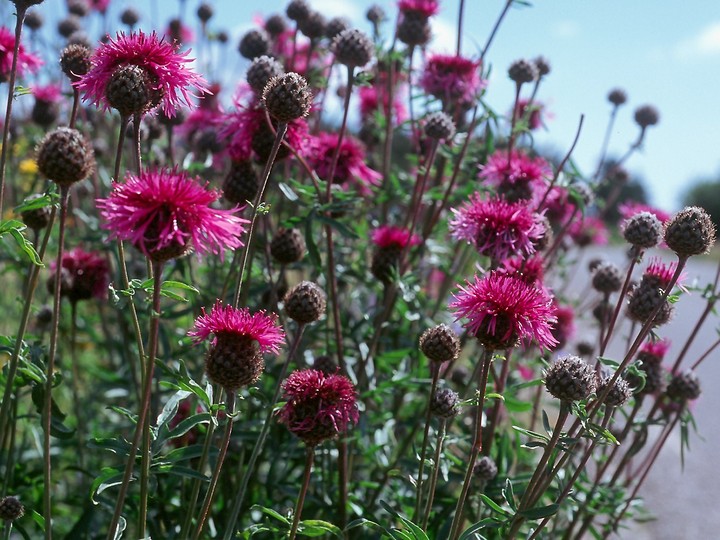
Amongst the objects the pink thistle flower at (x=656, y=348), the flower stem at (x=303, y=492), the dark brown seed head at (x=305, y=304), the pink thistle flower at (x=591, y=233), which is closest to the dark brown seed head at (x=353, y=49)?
the dark brown seed head at (x=305, y=304)

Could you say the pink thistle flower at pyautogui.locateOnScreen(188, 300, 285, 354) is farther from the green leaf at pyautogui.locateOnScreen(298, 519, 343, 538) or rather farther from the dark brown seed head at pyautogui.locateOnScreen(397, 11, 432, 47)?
the dark brown seed head at pyautogui.locateOnScreen(397, 11, 432, 47)

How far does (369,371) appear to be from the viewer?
3549 millimetres

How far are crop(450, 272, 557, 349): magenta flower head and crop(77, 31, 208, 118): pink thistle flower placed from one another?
104 cm

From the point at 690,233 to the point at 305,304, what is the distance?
1.21 m

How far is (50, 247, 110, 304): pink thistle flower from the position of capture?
11.2 ft

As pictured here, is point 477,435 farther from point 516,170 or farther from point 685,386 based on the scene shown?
point 516,170

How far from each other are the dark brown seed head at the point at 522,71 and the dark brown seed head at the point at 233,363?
7.42ft

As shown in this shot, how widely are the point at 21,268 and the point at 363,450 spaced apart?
6.13 ft

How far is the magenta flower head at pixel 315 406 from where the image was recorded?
227 centimetres

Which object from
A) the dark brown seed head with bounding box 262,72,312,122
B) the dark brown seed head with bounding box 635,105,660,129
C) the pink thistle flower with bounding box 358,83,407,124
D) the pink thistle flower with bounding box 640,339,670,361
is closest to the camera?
the dark brown seed head with bounding box 262,72,312,122

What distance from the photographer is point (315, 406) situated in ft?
7.57

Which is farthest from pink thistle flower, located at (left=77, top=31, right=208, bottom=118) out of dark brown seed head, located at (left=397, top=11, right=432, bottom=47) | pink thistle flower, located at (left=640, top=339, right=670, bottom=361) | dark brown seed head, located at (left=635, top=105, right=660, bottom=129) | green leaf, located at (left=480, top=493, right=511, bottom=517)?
dark brown seed head, located at (left=635, top=105, right=660, bottom=129)

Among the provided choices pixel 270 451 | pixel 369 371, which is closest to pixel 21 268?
pixel 270 451

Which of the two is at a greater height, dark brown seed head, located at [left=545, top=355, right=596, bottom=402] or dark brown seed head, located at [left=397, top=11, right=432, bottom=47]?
dark brown seed head, located at [left=397, top=11, right=432, bottom=47]
